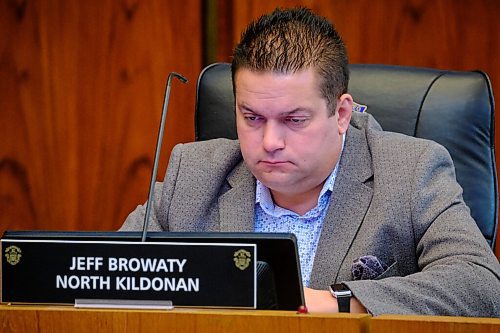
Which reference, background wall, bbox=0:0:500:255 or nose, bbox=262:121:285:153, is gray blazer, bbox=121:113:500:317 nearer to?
nose, bbox=262:121:285:153

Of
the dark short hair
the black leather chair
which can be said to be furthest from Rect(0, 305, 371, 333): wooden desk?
the black leather chair

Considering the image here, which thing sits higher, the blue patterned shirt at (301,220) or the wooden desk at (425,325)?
the wooden desk at (425,325)

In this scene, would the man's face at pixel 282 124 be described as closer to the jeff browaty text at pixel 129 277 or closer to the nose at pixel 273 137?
the nose at pixel 273 137

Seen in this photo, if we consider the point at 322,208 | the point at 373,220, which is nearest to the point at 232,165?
the point at 322,208

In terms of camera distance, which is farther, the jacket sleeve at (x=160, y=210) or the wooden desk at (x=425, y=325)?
the jacket sleeve at (x=160, y=210)

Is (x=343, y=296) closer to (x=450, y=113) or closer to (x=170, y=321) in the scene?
(x=170, y=321)

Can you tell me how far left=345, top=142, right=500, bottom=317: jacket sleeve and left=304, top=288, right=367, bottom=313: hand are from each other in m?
0.02

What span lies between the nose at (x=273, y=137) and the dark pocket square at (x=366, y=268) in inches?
10.4

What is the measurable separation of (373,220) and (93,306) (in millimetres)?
740

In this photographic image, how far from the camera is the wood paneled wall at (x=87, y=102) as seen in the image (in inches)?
123

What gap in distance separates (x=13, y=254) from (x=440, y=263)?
0.77m

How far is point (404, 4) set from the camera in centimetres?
302

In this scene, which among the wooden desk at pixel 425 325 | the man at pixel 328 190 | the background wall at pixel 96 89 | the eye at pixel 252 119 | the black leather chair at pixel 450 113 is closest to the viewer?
the wooden desk at pixel 425 325

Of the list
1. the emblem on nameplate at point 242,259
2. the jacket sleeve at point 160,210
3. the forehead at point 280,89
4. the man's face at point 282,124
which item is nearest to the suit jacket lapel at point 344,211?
the man's face at point 282,124
